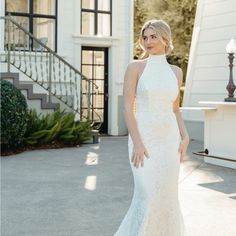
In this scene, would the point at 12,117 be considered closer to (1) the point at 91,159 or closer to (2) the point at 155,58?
(1) the point at 91,159

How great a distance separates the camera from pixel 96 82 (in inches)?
509

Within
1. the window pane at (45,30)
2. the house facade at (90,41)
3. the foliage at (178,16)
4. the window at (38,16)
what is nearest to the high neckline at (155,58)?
the house facade at (90,41)

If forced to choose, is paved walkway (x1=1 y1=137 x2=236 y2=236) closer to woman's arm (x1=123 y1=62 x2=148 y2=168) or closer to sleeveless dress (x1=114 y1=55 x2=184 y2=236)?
sleeveless dress (x1=114 y1=55 x2=184 y2=236)

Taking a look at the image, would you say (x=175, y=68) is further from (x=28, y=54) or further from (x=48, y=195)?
(x=28, y=54)

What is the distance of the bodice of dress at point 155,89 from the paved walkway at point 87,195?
1536 mm

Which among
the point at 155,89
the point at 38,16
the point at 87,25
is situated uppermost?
the point at 38,16

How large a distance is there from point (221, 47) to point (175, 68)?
26.9 ft

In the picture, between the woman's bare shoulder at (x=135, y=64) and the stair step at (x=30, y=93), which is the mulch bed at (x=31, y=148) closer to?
the stair step at (x=30, y=93)

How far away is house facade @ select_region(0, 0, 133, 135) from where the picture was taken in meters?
A: 12.0

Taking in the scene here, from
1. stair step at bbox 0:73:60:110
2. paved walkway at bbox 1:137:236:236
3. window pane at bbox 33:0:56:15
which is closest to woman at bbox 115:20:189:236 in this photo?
paved walkway at bbox 1:137:236:236

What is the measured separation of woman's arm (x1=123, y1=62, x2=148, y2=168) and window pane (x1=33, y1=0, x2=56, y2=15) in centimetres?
958

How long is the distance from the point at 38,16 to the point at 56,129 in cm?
361

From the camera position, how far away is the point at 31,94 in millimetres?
10484

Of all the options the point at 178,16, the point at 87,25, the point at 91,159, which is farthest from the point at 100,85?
the point at 178,16
